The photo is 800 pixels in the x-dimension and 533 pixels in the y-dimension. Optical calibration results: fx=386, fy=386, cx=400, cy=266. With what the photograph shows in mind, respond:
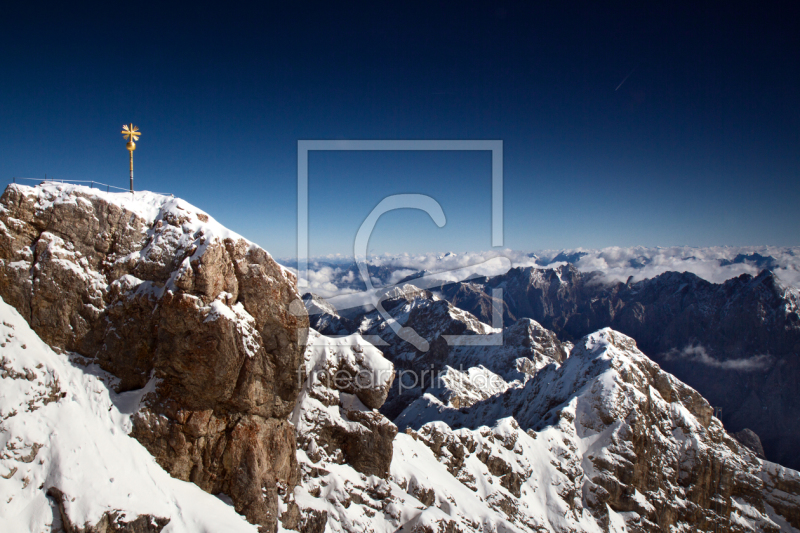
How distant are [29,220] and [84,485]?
20.5 meters

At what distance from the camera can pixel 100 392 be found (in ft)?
100

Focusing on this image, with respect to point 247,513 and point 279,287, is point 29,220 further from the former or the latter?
point 247,513

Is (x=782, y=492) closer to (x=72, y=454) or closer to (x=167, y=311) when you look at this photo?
(x=167, y=311)

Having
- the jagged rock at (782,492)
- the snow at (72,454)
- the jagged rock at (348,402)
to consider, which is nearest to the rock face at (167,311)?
the snow at (72,454)

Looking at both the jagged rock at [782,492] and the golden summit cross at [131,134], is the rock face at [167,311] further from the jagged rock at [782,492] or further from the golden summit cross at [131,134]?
the jagged rock at [782,492]

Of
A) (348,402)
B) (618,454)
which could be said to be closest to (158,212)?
(348,402)

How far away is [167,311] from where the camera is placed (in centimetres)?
3102

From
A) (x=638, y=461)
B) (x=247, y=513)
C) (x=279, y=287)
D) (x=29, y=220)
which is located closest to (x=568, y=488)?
(x=638, y=461)

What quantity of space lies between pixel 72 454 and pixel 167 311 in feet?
36.4

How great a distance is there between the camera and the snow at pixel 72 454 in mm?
25031

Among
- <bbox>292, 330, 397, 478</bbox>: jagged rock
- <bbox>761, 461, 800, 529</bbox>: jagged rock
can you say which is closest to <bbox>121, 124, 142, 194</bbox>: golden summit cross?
<bbox>292, 330, 397, 478</bbox>: jagged rock

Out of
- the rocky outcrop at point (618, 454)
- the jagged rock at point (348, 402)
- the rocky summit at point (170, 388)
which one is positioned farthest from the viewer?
the rocky outcrop at point (618, 454)

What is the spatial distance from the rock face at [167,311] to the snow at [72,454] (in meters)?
1.16

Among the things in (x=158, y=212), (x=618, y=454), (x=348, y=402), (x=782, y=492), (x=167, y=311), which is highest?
(x=158, y=212)
